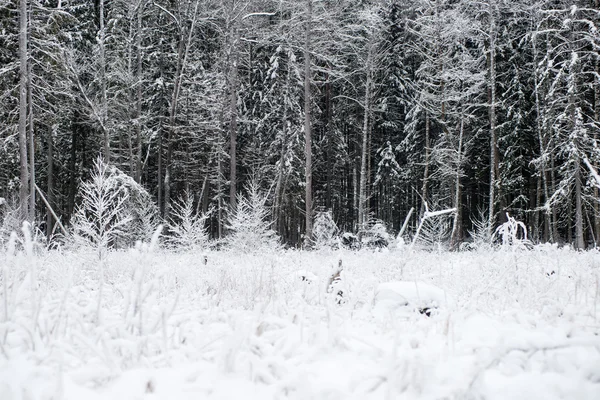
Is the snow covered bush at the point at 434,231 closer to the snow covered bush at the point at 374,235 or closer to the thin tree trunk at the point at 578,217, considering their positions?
the snow covered bush at the point at 374,235

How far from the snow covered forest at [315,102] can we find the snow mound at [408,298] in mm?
9490

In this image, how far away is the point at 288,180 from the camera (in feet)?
72.8

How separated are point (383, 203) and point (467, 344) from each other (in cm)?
2753

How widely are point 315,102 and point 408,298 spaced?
21.7 meters

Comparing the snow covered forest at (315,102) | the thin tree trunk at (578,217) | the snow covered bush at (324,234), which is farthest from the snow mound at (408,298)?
the thin tree trunk at (578,217)

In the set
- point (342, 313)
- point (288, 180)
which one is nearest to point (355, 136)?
point (288, 180)

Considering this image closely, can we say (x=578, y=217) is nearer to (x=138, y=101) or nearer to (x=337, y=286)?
(x=337, y=286)

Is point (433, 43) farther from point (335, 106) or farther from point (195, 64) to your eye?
point (195, 64)

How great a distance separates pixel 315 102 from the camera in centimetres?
2398

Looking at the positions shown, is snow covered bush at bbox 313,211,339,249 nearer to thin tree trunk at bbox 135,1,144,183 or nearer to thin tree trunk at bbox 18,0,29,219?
thin tree trunk at bbox 18,0,29,219

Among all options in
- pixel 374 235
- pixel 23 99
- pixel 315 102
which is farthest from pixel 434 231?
pixel 23 99

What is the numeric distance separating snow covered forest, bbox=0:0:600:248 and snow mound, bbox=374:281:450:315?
9490mm

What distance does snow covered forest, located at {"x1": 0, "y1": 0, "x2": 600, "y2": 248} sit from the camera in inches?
567

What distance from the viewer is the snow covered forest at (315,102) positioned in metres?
14.4
